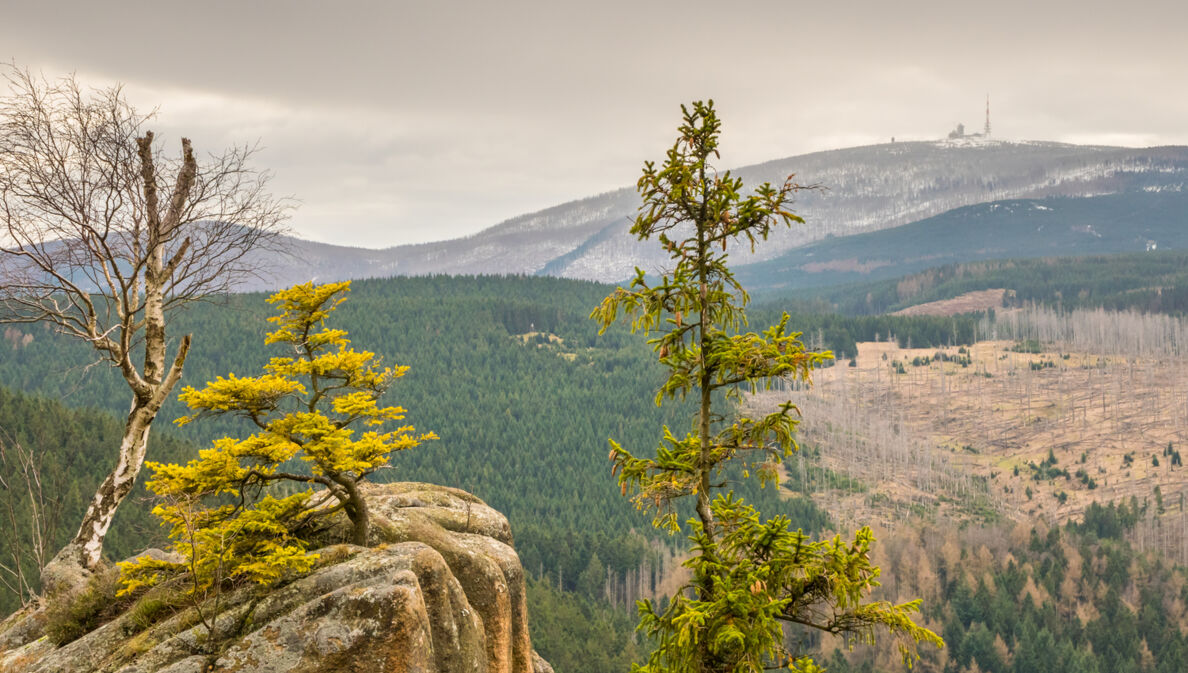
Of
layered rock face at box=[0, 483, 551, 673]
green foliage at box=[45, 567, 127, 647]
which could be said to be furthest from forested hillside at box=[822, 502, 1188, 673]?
green foliage at box=[45, 567, 127, 647]

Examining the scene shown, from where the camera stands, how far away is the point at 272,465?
70.6ft

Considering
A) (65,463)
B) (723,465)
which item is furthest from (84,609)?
(65,463)

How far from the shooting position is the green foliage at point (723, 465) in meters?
16.2

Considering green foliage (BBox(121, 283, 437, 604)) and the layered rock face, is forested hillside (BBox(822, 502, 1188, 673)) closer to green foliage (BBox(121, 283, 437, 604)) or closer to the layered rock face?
the layered rock face

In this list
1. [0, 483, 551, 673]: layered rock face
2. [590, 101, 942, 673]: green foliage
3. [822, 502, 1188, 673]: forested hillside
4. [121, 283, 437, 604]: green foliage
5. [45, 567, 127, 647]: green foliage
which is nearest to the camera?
[590, 101, 942, 673]: green foliage

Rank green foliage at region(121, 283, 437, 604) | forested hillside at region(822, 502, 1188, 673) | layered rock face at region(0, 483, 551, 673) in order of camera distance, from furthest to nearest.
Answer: forested hillside at region(822, 502, 1188, 673) → green foliage at region(121, 283, 437, 604) → layered rock face at region(0, 483, 551, 673)

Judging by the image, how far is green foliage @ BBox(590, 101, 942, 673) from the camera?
16.2m

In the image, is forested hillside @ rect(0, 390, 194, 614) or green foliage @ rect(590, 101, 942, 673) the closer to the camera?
green foliage @ rect(590, 101, 942, 673)

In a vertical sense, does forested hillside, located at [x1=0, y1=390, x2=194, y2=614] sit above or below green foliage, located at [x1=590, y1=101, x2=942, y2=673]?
below

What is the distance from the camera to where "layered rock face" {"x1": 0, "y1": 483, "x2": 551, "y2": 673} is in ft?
60.4

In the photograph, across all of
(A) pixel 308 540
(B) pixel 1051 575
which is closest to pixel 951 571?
(B) pixel 1051 575

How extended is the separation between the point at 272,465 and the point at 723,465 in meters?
11.8

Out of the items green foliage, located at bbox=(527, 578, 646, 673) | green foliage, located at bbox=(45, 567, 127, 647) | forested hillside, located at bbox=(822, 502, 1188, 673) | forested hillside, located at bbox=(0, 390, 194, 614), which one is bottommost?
forested hillside, located at bbox=(822, 502, 1188, 673)

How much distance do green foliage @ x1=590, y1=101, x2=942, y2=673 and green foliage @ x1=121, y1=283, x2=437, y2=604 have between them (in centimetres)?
825
